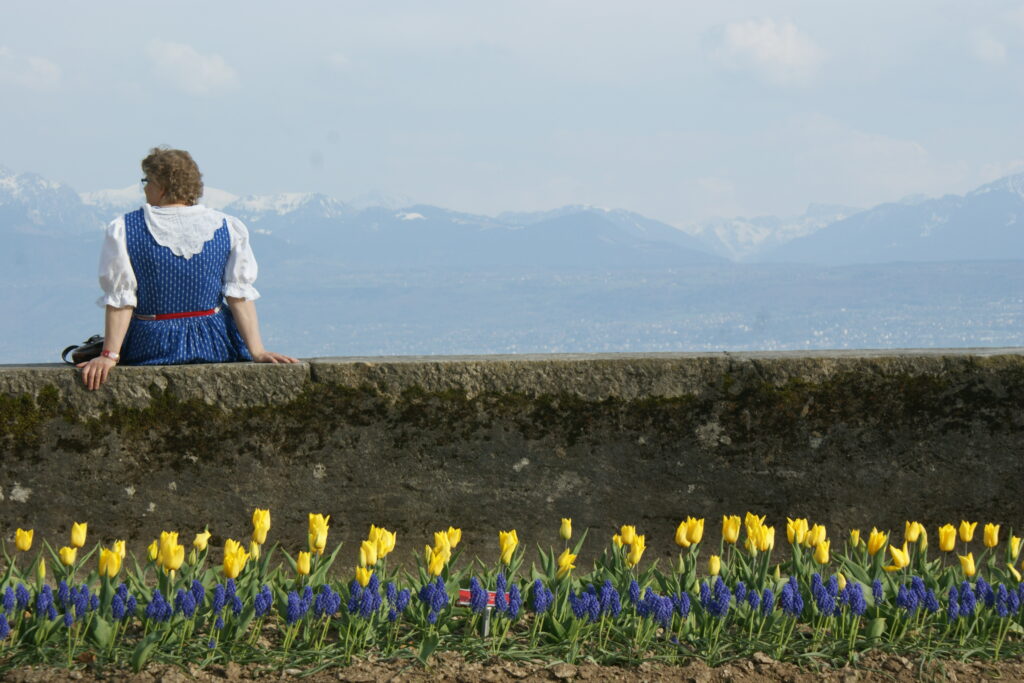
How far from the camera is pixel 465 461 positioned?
13.5 feet

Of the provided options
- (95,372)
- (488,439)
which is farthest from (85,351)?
(488,439)

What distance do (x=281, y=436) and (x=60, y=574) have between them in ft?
2.87

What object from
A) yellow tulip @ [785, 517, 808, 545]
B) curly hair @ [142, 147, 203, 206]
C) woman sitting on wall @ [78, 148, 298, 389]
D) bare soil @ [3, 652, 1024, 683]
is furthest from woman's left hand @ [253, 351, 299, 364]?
yellow tulip @ [785, 517, 808, 545]

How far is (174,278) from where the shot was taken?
14.0 feet

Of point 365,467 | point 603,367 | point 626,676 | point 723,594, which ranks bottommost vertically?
point 626,676

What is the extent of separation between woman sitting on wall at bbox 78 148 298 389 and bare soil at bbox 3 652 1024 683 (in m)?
1.27

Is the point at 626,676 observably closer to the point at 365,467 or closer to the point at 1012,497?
the point at 365,467

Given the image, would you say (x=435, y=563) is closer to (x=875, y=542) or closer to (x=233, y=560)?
(x=233, y=560)

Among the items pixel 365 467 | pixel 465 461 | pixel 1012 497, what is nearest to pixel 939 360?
pixel 1012 497

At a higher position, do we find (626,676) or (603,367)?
(603,367)

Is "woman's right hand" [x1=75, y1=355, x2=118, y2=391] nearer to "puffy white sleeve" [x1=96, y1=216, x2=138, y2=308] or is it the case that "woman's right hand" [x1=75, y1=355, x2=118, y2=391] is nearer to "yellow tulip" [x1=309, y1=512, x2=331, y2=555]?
"puffy white sleeve" [x1=96, y1=216, x2=138, y2=308]

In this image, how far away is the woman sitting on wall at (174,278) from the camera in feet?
13.8

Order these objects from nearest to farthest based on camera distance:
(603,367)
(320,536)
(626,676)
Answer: (626,676), (320,536), (603,367)

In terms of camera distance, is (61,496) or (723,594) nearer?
(723,594)
